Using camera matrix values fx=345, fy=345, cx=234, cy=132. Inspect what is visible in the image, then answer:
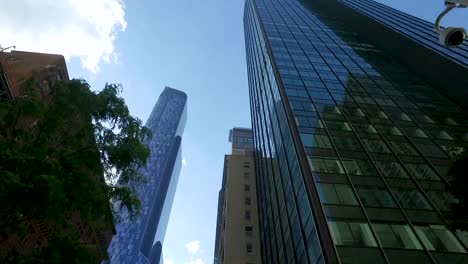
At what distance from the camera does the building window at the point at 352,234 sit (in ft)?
51.1

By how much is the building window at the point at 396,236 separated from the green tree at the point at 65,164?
11641 millimetres

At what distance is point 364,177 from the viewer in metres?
20.4

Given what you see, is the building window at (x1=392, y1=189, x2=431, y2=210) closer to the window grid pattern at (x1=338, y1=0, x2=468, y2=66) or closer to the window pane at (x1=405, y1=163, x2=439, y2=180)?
the window pane at (x1=405, y1=163, x2=439, y2=180)

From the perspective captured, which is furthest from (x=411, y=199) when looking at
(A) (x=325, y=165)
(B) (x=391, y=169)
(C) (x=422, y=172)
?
(A) (x=325, y=165)

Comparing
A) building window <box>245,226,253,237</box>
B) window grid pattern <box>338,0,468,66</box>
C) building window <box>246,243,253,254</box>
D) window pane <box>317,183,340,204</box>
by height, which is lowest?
window pane <box>317,183,340,204</box>

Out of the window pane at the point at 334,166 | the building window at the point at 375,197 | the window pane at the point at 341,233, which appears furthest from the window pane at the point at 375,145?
the window pane at the point at 341,233

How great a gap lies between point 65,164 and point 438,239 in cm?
1657

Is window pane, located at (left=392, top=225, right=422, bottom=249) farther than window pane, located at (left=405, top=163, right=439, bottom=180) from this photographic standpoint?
No

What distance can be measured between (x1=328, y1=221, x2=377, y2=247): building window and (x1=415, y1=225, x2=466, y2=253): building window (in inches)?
102

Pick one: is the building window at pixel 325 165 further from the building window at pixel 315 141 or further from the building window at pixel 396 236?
the building window at pixel 396 236

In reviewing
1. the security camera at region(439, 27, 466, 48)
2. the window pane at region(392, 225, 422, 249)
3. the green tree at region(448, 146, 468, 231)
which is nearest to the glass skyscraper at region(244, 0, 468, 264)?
the window pane at region(392, 225, 422, 249)

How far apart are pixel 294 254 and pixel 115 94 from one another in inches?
641

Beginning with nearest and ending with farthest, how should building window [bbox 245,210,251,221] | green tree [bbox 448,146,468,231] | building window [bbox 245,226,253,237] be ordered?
green tree [bbox 448,146,468,231], building window [bbox 245,226,253,237], building window [bbox 245,210,251,221]

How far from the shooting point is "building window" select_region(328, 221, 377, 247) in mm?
15570
